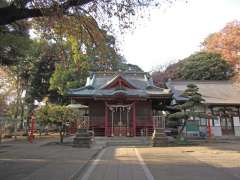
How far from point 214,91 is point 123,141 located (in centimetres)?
1677

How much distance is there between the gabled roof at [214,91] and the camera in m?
39.2

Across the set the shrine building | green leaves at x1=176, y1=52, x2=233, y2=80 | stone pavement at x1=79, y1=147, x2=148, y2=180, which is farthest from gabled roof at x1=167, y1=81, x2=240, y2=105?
stone pavement at x1=79, y1=147, x2=148, y2=180

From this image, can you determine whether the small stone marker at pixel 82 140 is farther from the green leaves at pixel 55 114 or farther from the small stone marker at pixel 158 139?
the small stone marker at pixel 158 139

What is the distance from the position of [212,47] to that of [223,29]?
12.4 feet

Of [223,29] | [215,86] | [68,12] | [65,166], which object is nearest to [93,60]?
[68,12]

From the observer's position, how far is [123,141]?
30.5 metres

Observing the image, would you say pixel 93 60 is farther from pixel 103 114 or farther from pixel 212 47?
pixel 212 47

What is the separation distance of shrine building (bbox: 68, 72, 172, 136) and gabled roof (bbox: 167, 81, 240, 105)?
477 centimetres

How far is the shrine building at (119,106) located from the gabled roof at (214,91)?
4.77 m

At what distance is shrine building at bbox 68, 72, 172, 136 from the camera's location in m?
34.1

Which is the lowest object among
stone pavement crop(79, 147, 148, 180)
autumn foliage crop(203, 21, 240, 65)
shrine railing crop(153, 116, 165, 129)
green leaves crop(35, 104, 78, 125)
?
stone pavement crop(79, 147, 148, 180)

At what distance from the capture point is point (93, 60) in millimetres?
12109

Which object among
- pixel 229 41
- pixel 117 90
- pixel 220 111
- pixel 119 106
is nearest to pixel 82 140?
pixel 117 90

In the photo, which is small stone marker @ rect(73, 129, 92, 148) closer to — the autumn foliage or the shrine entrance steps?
the shrine entrance steps
